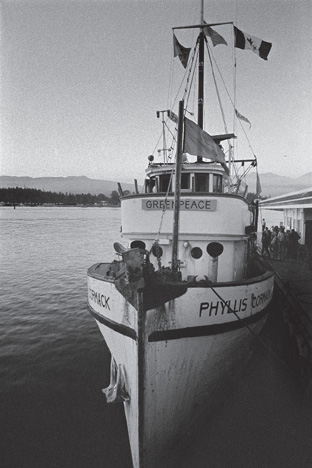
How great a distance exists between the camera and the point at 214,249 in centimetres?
763

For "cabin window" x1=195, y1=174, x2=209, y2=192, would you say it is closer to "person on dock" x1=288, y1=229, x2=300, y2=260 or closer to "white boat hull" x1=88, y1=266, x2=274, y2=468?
"white boat hull" x1=88, y1=266, x2=274, y2=468

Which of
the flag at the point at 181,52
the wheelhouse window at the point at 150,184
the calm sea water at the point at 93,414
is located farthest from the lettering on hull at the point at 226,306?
the flag at the point at 181,52

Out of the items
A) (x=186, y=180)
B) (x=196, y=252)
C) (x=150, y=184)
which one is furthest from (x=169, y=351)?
(x=150, y=184)

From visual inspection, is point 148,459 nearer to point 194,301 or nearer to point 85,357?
point 194,301

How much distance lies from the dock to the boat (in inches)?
54.1

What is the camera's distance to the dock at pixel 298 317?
732 cm

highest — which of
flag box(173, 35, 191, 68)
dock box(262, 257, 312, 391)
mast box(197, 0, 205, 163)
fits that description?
flag box(173, 35, 191, 68)

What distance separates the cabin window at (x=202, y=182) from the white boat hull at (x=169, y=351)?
3353 mm

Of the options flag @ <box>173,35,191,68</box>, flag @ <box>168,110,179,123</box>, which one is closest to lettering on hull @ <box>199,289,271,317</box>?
flag @ <box>168,110,179,123</box>

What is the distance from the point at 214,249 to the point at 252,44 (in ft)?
22.5

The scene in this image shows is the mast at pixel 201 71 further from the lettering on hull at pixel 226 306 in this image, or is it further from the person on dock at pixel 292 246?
the person on dock at pixel 292 246

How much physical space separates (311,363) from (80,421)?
596cm

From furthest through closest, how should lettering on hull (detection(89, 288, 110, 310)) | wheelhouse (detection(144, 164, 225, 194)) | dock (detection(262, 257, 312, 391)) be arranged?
1. wheelhouse (detection(144, 164, 225, 194))
2. dock (detection(262, 257, 312, 391))
3. lettering on hull (detection(89, 288, 110, 310))

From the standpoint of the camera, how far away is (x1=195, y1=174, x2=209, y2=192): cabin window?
8.49m
